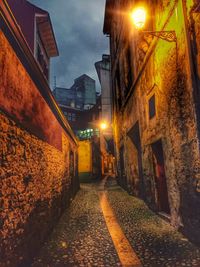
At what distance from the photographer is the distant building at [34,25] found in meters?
9.93

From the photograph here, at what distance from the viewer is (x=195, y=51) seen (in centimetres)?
435

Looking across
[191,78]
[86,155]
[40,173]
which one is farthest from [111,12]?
[40,173]

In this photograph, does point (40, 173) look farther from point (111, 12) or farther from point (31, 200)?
→ point (111, 12)

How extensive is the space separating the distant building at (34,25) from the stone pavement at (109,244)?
8.23m

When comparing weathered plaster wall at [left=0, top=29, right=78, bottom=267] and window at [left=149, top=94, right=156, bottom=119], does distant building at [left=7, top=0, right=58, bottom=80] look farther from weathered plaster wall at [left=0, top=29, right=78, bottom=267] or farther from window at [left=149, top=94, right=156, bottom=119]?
weathered plaster wall at [left=0, top=29, right=78, bottom=267]

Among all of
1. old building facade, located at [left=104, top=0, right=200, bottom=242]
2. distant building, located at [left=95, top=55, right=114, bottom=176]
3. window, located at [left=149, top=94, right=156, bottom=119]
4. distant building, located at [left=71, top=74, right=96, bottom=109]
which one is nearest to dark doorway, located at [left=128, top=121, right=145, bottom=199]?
old building facade, located at [left=104, top=0, right=200, bottom=242]

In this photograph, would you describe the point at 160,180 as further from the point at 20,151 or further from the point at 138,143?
the point at 20,151

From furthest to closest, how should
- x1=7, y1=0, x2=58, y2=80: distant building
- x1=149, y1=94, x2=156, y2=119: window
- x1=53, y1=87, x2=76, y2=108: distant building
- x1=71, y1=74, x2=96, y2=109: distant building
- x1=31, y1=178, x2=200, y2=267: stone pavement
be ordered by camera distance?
x1=71, y1=74, x2=96, y2=109: distant building < x1=53, y1=87, x2=76, y2=108: distant building < x1=7, y1=0, x2=58, y2=80: distant building < x1=149, y1=94, x2=156, y2=119: window < x1=31, y1=178, x2=200, y2=267: stone pavement

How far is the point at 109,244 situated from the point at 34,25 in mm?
10226

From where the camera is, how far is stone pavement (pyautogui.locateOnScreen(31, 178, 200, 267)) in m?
3.65

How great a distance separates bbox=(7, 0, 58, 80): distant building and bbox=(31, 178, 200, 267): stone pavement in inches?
324

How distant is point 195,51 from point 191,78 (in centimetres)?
53

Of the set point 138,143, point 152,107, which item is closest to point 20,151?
point 152,107

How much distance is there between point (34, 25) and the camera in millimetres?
10758
